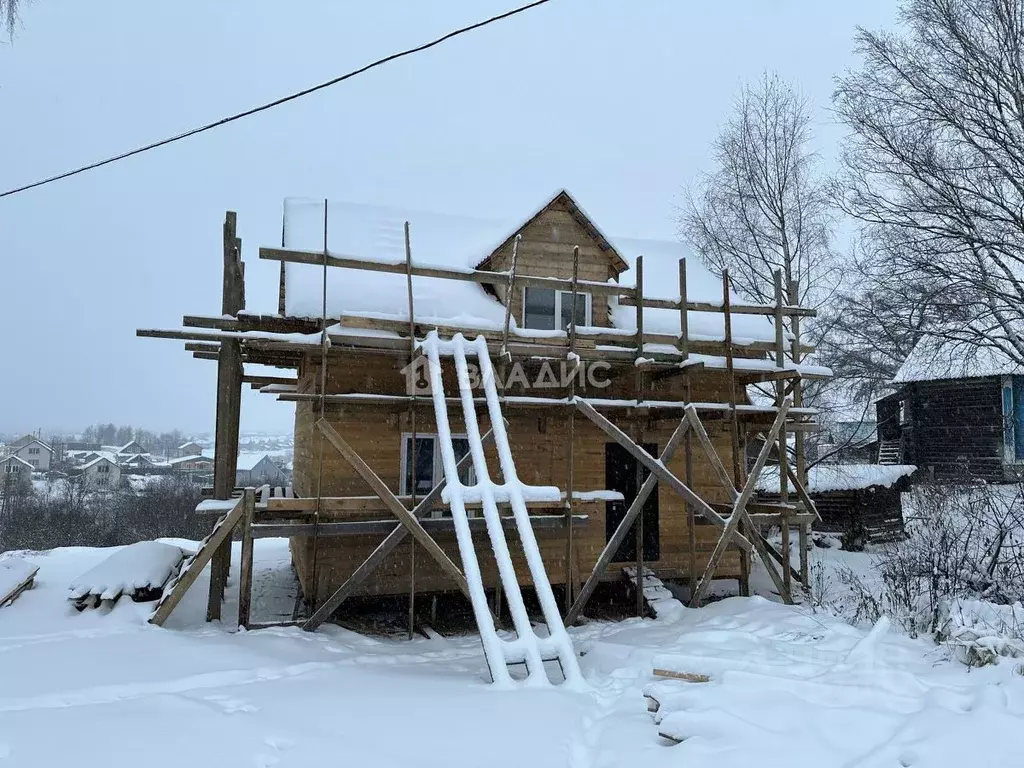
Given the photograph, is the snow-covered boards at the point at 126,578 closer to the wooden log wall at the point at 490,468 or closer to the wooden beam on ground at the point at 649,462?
the wooden log wall at the point at 490,468

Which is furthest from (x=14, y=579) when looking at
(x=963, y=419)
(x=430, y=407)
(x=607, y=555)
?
(x=963, y=419)

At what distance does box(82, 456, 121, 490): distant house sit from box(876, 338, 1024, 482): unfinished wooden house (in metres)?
90.3

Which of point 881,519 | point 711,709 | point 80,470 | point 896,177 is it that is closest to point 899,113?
point 896,177

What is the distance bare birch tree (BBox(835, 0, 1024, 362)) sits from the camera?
14.0 m

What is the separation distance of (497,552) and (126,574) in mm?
4923

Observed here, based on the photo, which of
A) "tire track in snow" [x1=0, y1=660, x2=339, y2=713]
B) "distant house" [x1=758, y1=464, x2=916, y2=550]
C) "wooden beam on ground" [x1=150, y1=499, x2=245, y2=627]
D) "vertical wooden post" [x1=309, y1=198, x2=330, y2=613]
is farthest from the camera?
"distant house" [x1=758, y1=464, x2=916, y2=550]

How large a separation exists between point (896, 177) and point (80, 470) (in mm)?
99952

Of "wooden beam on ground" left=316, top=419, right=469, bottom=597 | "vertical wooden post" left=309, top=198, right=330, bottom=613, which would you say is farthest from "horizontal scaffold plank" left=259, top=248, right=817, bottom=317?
"wooden beam on ground" left=316, top=419, right=469, bottom=597

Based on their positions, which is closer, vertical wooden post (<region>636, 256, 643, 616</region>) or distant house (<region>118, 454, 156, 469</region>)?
vertical wooden post (<region>636, 256, 643, 616</region>)

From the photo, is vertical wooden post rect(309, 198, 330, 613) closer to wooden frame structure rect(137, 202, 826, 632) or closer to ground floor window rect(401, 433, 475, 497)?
wooden frame structure rect(137, 202, 826, 632)

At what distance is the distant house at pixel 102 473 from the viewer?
84125 millimetres

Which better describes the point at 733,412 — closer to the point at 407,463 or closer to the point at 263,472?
the point at 407,463

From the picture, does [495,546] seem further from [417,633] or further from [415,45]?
[415,45]

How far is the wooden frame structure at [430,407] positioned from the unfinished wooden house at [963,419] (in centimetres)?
1544
